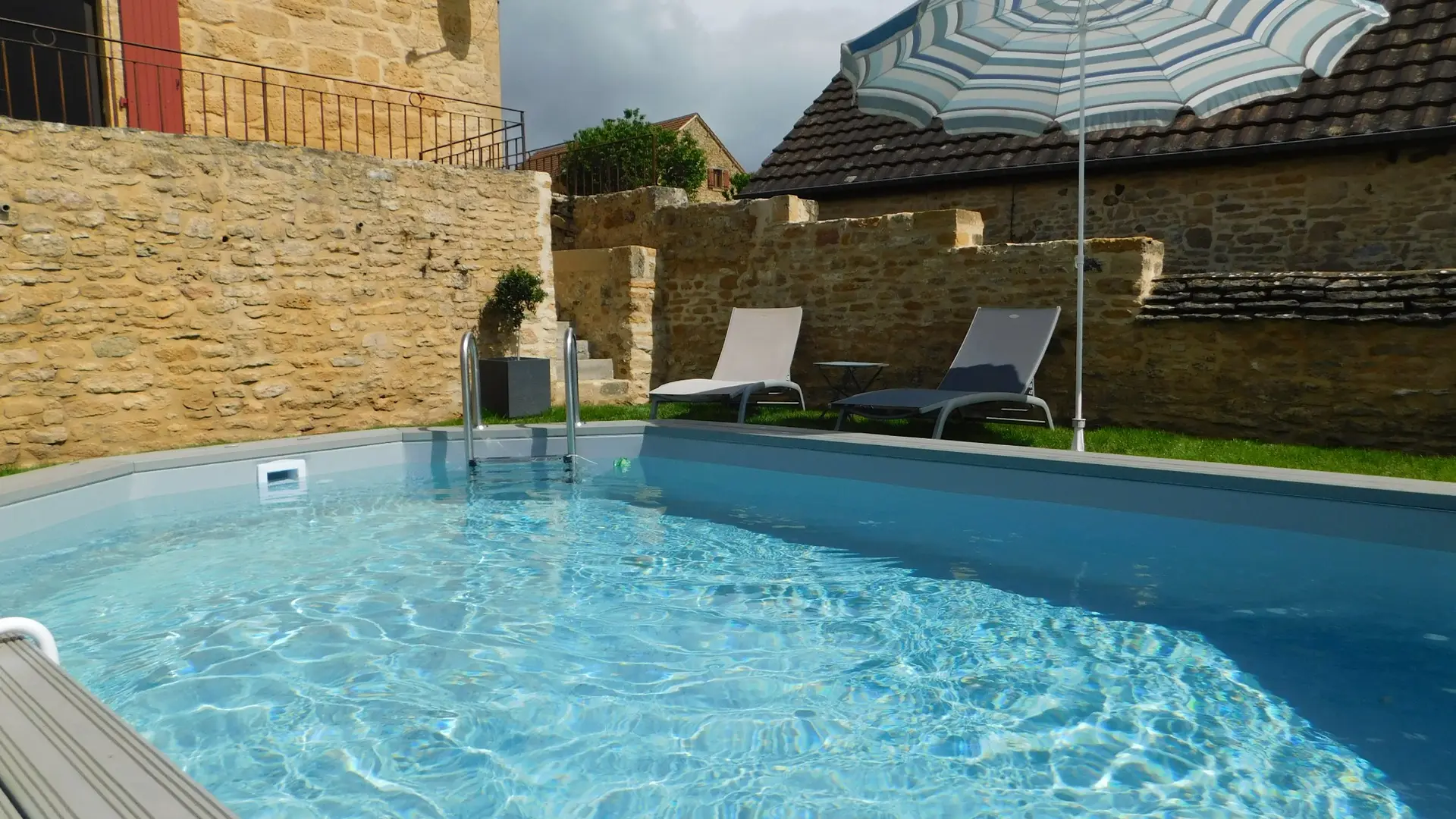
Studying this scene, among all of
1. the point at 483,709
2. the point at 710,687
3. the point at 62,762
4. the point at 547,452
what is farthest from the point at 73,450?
the point at 62,762

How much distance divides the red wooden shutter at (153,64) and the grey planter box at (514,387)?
350 cm

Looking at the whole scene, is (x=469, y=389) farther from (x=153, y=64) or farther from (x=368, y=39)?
(x=368, y=39)

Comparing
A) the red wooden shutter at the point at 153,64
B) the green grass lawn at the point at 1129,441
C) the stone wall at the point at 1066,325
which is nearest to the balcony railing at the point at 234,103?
the red wooden shutter at the point at 153,64

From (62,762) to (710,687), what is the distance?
6.48 feet

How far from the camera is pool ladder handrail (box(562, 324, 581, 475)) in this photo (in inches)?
247

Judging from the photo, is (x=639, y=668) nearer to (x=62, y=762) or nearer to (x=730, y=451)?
(x=62, y=762)

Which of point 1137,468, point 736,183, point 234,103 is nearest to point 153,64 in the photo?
point 234,103

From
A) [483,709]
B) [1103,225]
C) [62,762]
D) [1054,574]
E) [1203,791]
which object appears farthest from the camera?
[1103,225]

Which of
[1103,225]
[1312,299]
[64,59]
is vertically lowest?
[1312,299]

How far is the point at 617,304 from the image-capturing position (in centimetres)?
1016

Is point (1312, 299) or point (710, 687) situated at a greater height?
point (1312, 299)

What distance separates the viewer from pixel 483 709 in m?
2.98

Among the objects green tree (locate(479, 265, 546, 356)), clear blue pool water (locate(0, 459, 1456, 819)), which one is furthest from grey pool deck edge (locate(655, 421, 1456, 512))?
green tree (locate(479, 265, 546, 356))

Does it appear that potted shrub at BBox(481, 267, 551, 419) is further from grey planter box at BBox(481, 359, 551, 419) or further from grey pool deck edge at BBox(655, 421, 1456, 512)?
grey pool deck edge at BBox(655, 421, 1456, 512)
